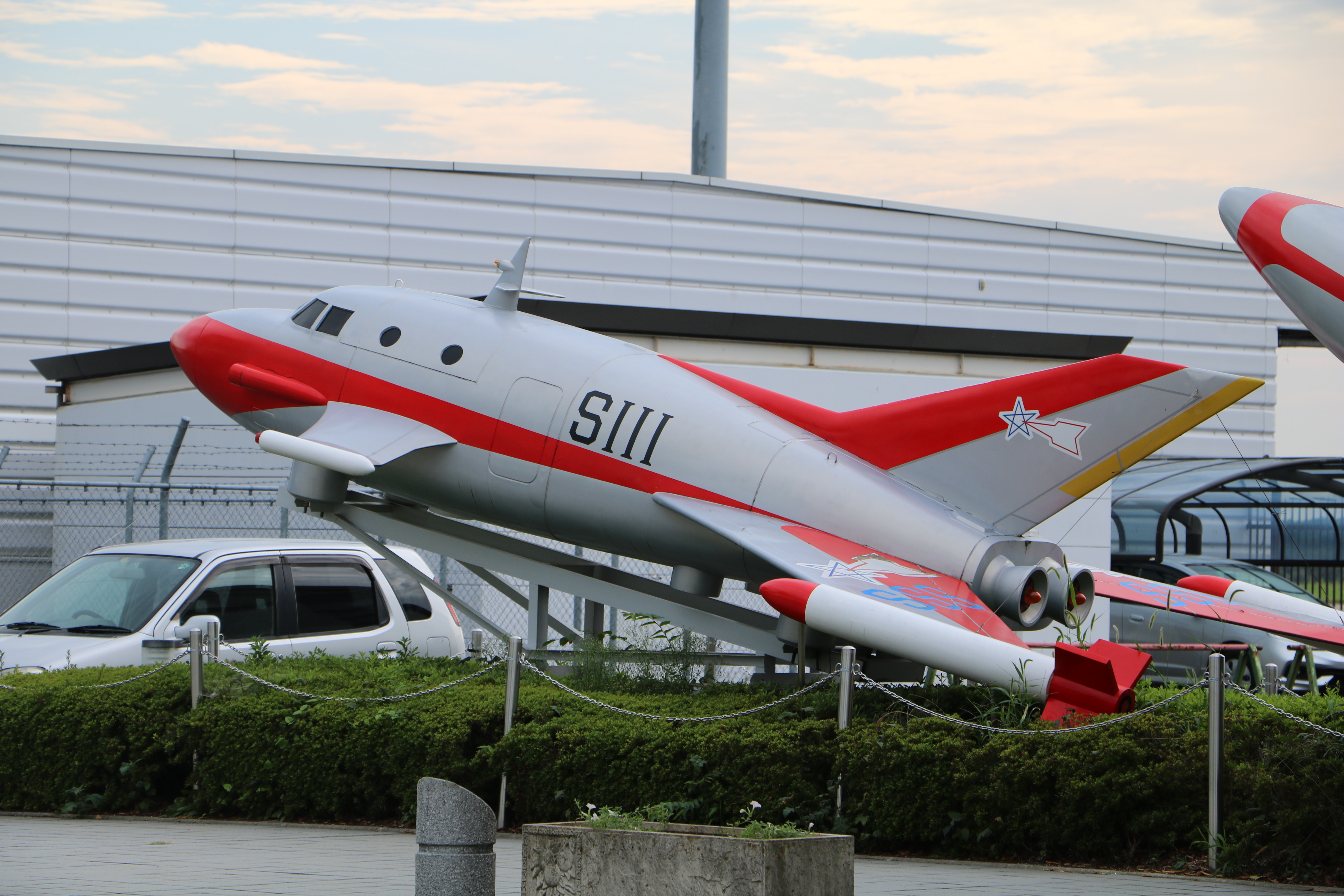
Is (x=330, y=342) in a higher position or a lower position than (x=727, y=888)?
higher

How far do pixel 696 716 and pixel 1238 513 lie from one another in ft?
75.7

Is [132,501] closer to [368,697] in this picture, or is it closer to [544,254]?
[368,697]

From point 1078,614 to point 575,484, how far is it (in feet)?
12.0

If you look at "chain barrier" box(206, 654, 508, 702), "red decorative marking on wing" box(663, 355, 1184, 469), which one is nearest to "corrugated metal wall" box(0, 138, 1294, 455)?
"red decorative marking on wing" box(663, 355, 1184, 469)

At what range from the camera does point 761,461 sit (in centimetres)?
887

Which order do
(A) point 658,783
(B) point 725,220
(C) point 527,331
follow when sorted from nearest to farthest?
(A) point 658,783, (C) point 527,331, (B) point 725,220

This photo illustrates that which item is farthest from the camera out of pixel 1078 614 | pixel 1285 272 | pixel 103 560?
pixel 103 560

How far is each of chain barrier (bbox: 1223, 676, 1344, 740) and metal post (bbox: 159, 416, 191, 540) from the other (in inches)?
474

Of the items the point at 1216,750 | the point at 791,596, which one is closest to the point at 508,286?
the point at 791,596

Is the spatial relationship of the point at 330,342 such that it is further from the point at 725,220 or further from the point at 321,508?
the point at 725,220

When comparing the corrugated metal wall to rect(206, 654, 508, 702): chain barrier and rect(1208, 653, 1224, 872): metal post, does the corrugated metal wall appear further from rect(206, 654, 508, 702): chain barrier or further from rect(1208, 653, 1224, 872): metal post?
rect(1208, 653, 1224, 872): metal post

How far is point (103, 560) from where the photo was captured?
465 inches

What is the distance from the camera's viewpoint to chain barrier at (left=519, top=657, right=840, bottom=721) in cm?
821

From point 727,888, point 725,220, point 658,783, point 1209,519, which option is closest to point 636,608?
point 658,783
